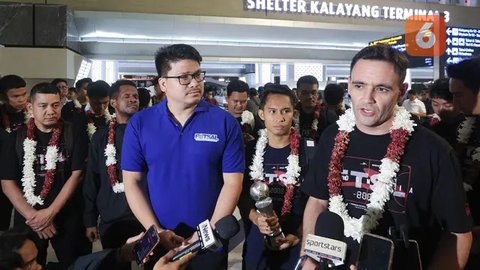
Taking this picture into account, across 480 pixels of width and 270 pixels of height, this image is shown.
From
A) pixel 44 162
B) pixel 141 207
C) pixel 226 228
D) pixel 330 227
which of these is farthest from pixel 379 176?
pixel 44 162

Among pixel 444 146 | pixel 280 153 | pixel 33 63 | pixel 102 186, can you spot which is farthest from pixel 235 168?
pixel 33 63

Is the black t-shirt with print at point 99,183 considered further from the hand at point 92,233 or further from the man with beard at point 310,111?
→ the man with beard at point 310,111

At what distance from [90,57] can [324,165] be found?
12.4 meters

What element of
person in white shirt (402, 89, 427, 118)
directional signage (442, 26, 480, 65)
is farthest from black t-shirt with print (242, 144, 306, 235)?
person in white shirt (402, 89, 427, 118)

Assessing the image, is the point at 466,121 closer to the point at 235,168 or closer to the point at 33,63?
the point at 235,168

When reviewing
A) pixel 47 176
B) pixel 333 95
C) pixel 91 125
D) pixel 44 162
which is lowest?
pixel 47 176

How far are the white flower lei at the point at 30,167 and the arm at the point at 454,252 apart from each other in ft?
9.06

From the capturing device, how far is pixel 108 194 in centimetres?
315

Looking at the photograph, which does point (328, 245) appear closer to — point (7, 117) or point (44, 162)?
point (44, 162)

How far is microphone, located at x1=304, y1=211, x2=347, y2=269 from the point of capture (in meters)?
1.18

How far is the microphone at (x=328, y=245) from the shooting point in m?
1.18

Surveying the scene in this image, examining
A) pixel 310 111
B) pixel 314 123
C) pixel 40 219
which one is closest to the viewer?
pixel 40 219

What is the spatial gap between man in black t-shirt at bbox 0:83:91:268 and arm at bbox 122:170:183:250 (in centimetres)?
114

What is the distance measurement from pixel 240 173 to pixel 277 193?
530 millimetres
